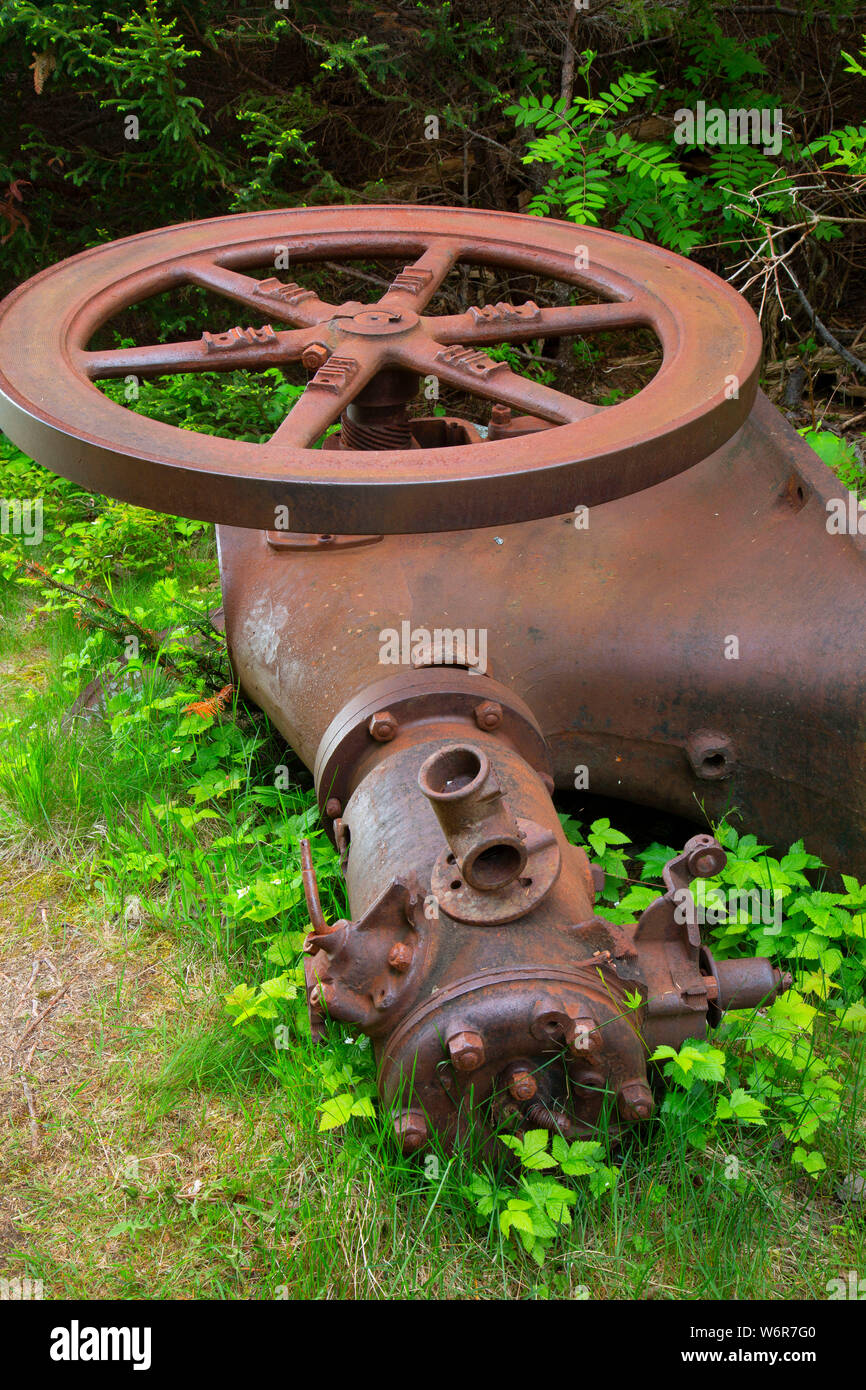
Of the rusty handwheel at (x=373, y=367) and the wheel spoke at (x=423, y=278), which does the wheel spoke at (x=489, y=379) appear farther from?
the wheel spoke at (x=423, y=278)

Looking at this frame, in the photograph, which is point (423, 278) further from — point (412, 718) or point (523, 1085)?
point (523, 1085)

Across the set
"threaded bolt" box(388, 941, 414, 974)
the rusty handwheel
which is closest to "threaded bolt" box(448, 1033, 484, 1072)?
"threaded bolt" box(388, 941, 414, 974)

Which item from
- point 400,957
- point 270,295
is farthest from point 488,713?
point 270,295

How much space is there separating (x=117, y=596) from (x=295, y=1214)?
2119 mm

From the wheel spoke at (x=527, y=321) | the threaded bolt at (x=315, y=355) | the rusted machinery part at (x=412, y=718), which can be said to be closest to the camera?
the rusted machinery part at (x=412, y=718)

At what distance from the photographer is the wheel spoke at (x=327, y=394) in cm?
173

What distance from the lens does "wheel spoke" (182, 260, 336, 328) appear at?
6.89 feet

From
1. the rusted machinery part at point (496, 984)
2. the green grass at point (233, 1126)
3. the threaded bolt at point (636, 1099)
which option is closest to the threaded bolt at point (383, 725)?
the rusted machinery part at point (496, 984)

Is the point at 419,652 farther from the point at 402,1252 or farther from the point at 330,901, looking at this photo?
the point at 402,1252

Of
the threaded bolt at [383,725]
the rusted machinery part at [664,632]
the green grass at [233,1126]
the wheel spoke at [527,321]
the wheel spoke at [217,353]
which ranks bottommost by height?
the green grass at [233,1126]

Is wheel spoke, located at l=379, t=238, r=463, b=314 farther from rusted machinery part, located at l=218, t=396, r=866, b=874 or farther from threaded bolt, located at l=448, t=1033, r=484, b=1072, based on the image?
threaded bolt, located at l=448, t=1033, r=484, b=1072

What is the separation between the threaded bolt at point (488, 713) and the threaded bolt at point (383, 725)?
0.13m

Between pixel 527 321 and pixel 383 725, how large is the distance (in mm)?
804

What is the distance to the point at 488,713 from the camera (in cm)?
185
